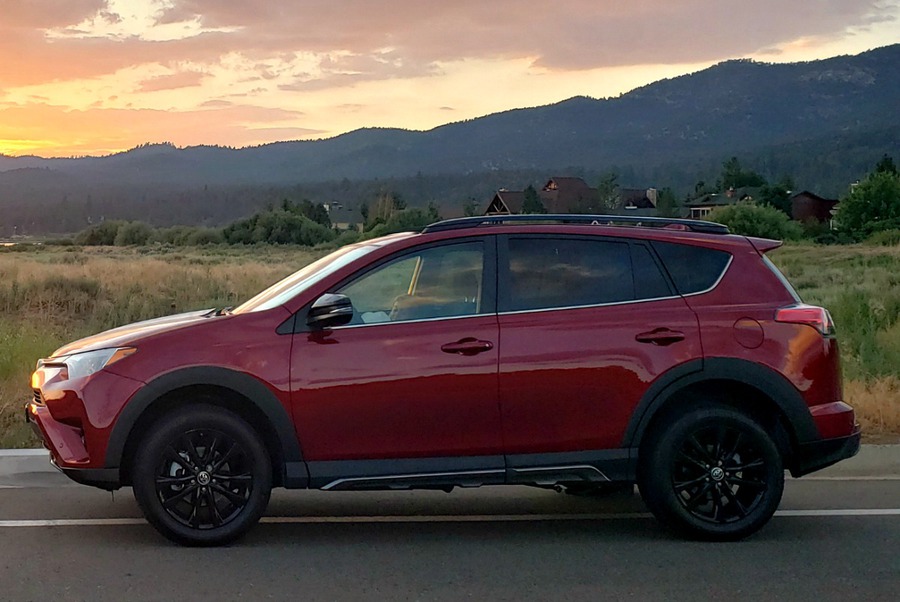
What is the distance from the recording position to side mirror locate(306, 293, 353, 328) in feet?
19.3

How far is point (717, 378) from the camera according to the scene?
6.15m

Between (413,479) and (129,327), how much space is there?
200 cm

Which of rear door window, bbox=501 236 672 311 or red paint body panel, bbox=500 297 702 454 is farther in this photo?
rear door window, bbox=501 236 672 311

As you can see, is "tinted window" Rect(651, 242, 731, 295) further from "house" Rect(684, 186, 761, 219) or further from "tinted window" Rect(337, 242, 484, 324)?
"house" Rect(684, 186, 761, 219)

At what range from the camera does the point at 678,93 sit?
7407 inches

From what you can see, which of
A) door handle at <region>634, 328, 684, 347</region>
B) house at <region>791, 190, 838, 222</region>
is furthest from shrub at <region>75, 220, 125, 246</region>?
door handle at <region>634, 328, 684, 347</region>

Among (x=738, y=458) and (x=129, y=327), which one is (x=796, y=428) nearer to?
(x=738, y=458)

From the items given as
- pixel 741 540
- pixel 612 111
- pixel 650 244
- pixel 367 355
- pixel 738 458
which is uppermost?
pixel 612 111

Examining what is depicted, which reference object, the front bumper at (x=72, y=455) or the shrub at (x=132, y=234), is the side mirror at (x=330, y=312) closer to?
the front bumper at (x=72, y=455)

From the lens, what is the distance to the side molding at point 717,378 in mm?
6098

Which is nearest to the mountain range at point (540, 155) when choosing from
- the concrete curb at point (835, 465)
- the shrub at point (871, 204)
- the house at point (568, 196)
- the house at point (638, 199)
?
the shrub at point (871, 204)

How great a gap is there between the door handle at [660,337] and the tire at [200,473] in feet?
7.31

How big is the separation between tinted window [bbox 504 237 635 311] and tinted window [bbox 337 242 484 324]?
223 millimetres

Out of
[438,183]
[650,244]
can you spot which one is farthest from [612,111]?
[650,244]
